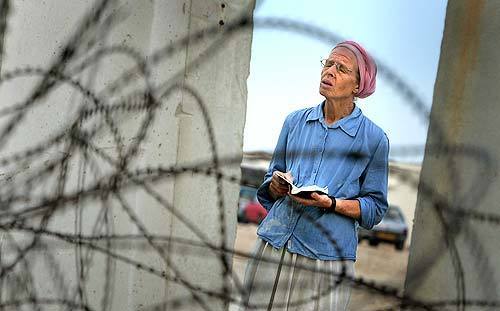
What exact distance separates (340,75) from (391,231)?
1.16m

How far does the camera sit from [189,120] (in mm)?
2676

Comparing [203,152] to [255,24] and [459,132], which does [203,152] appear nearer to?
[255,24]

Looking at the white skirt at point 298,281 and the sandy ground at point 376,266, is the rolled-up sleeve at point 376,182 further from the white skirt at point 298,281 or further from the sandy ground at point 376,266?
the sandy ground at point 376,266

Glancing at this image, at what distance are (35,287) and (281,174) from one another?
143 centimetres

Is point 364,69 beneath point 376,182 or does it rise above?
above

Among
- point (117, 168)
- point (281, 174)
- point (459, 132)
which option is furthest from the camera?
point (117, 168)

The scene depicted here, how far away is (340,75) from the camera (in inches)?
Answer: 76.7

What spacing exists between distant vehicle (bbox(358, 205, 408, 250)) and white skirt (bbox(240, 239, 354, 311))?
1.43 feet

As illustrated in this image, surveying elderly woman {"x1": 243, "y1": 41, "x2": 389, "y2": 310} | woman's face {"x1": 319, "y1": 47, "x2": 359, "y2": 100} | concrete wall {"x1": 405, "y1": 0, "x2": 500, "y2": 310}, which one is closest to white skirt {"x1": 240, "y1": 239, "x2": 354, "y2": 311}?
elderly woman {"x1": 243, "y1": 41, "x2": 389, "y2": 310}

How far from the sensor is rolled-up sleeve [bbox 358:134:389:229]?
196cm

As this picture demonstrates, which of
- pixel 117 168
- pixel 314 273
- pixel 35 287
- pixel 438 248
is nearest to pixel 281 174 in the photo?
pixel 314 273

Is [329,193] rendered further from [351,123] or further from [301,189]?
[351,123]

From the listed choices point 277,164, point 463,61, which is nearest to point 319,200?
point 277,164

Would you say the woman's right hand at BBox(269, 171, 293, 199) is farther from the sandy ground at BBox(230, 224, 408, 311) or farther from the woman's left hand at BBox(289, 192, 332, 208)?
the sandy ground at BBox(230, 224, 408, 311)
